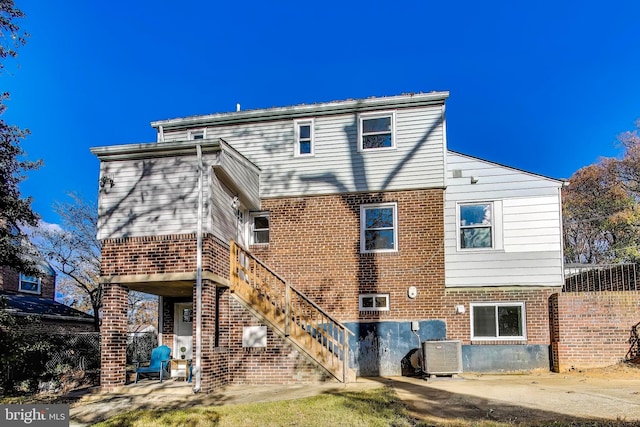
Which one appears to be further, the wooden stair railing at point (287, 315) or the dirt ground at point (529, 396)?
the wooden stair railing at point (287, 315)

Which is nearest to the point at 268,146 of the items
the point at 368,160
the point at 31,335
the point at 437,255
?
the point at 368,160

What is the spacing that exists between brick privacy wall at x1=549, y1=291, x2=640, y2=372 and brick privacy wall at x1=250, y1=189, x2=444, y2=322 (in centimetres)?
306

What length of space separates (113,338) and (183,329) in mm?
3702

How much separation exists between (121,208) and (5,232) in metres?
2.38

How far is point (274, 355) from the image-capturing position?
36.6ft

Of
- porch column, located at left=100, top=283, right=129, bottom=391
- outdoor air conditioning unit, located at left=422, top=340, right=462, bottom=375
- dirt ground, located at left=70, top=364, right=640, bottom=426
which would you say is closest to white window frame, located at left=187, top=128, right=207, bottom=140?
porch column, located at left=100, top=283, right=129, bottom=391

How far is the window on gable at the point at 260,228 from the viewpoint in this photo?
47.0 feet

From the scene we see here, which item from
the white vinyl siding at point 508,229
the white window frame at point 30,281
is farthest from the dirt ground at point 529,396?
the white window frame at point 30,281

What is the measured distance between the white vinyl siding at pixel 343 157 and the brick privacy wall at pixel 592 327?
4.52m

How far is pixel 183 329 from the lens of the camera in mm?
14312

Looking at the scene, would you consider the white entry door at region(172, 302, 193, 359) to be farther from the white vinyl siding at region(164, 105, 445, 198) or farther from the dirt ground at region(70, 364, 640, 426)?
the white vinyl siding at region(164, 105, 445, 198)

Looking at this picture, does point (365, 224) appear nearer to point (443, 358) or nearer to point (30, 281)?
point (443, 358)

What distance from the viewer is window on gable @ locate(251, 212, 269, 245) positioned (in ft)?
47.0

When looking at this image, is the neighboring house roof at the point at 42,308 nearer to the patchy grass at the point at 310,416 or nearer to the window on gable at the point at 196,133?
the window on gable at the point at 196,133
